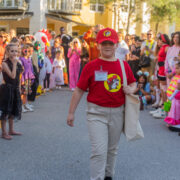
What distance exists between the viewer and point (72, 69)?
43.7 ft

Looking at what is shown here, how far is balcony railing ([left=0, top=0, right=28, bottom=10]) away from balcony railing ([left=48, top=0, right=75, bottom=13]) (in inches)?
93.1

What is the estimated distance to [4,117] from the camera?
606cm

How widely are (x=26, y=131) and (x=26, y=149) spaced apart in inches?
48.8

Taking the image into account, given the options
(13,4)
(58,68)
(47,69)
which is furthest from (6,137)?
(13,4)

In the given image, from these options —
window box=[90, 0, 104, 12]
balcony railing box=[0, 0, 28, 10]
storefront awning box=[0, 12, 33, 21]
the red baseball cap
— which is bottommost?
the red baseball cap

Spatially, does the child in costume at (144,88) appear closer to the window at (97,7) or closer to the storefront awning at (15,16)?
the storefront awning at (15,16)

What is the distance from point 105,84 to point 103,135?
554mm

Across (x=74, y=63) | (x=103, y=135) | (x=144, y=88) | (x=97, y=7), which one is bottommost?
(x=144, y=88)

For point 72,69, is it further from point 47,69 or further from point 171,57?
point 171,57

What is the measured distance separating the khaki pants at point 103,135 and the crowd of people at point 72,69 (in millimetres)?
2612

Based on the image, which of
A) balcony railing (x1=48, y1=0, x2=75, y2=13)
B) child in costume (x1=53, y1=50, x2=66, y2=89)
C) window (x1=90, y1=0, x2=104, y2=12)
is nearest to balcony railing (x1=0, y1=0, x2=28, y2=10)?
balcony railing (x1=48, y1=0, x2=75, y2=13)

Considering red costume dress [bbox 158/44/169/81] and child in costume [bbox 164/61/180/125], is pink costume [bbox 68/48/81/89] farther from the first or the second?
child in costume [bbox 164/61/180/125]

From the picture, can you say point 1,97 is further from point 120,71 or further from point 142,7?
point 142,7

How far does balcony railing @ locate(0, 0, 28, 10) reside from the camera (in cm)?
2520
